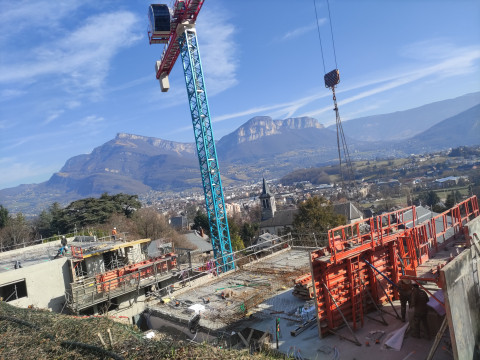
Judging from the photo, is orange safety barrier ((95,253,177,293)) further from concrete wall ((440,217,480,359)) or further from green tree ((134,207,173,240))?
green tree ((134,207,173,240))

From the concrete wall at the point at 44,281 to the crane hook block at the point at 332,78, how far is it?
1580 cm

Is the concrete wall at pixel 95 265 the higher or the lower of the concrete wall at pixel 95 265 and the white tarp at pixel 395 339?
the higher

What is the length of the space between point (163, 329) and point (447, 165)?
166236 millimetres

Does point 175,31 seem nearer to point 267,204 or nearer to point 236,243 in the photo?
point 236,243

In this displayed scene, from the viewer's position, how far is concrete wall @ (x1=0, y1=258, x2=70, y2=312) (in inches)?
555

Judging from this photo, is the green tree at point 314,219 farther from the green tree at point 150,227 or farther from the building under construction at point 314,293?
the building under construction at point 314,293

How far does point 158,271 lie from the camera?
18031 millimetres

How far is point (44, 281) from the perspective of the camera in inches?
580

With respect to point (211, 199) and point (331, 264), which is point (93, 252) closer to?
point (331, 264)

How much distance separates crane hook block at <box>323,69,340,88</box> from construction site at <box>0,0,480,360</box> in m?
0.07

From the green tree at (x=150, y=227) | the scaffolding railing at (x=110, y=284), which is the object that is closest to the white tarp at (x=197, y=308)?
the scaffolding railing at (x=110, y=284)

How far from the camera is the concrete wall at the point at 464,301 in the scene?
675 cm

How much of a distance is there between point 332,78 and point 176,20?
17.8m

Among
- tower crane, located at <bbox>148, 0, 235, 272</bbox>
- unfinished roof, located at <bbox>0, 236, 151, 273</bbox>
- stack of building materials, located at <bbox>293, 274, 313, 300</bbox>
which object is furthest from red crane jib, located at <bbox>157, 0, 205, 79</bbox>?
stack of building materials, located at <bbox>293, 274, 313, 300</bbox>
